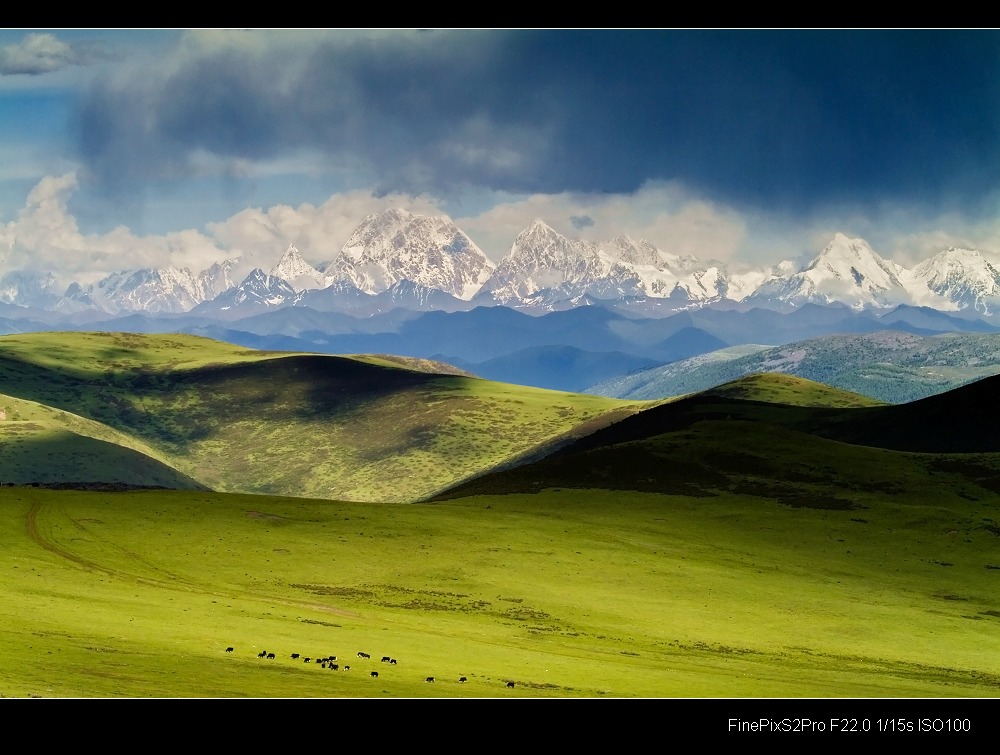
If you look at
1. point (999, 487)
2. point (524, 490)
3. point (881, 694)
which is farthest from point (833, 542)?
point (881, 694)

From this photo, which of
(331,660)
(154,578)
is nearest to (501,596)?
(154,578)

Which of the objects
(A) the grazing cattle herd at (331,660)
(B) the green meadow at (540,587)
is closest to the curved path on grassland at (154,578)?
(B) the green meadow at (540,587)

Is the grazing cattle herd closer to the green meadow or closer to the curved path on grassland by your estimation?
the green meadow

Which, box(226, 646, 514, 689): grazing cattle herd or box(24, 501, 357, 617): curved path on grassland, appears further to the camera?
box(24, 501, 357, 617): curved path on grassland

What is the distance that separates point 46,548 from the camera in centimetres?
8244

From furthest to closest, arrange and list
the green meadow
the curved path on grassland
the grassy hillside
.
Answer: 1. the curved path on grassland
2. the green meadow
3. the grassy hillside

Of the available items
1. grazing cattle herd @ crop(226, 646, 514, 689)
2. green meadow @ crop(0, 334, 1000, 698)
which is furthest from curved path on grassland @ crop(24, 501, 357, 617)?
grazing cattle herd @ crop(226, 646, 514, 689)

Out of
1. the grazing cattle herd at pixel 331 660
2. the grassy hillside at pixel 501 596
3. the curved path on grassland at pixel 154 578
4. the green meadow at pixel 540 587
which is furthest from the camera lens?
the curved path on grassland at pixel 154 578

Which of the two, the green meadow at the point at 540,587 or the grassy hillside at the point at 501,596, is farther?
the green meadow at the point at 540,587

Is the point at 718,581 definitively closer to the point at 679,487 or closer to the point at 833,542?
the point at 833,542

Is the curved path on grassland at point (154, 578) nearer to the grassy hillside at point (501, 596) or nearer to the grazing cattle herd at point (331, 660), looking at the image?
the grassy hillside at point (501, 596)

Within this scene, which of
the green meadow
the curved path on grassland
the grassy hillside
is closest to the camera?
the grassy hillside

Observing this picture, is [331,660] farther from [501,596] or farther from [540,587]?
[540,587]
